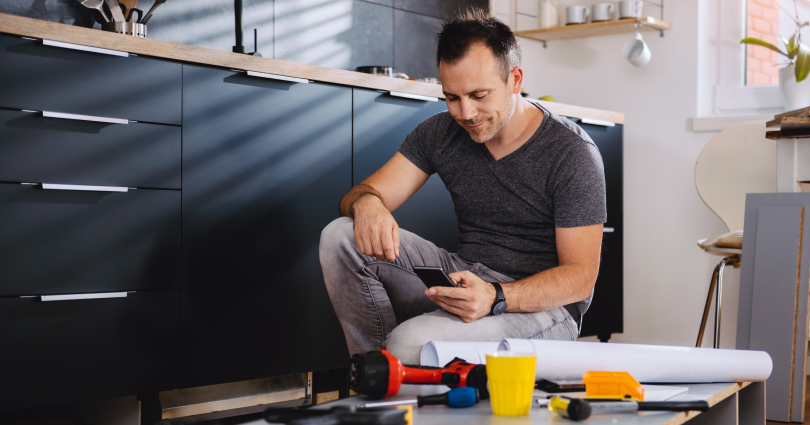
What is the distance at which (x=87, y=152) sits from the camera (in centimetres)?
182

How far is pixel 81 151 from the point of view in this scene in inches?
71.2

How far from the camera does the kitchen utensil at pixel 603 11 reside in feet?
10.6

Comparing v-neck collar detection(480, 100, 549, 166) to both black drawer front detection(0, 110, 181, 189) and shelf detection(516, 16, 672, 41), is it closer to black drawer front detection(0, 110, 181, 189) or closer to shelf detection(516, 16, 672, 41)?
black drawer front detection(0, 110, 181, 189)

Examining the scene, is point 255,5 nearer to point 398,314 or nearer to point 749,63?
point 398,314

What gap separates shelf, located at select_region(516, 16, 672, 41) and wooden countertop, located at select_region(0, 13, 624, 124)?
102cm

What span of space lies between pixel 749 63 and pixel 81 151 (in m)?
2.80

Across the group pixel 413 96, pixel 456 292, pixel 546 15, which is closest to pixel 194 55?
pixel 413 96

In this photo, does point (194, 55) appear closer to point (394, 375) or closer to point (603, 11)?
point (394, 375)

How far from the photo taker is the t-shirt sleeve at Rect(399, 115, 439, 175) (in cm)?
183

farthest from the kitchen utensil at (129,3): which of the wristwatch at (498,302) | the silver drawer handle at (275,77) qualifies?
the wristwatch at (498,302)

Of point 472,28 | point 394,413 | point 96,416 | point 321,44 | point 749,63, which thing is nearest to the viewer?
point 394,413

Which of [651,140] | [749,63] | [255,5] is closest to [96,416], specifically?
[255,5]

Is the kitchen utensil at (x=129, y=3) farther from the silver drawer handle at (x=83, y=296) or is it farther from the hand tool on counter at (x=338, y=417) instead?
the hand tool on counter at (x=338, y=417)

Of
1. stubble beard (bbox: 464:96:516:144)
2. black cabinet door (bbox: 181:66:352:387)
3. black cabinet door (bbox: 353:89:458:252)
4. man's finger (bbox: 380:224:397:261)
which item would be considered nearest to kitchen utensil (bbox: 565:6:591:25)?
black cabinet door (bbox: 353:89:458:252)
